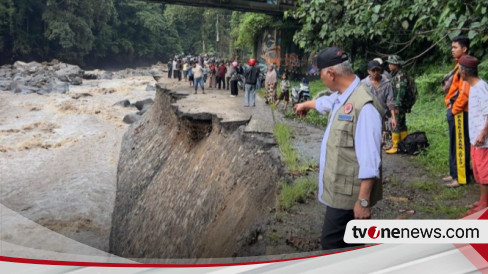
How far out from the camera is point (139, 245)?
3.87 m

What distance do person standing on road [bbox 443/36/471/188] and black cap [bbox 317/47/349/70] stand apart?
5.04 feet

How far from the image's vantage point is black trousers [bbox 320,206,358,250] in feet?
6.35

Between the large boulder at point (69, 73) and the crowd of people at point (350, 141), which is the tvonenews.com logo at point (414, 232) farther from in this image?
the large boulder at point (69, 73)

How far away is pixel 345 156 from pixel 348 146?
50mm

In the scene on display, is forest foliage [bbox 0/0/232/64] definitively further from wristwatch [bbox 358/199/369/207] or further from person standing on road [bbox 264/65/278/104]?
wristwatch [bbox 358/199/369/207]

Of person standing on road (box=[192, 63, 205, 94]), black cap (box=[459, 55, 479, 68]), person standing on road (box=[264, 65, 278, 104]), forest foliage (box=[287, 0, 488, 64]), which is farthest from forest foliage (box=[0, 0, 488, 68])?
person standing on road (box=[192, 63, 205, 94])

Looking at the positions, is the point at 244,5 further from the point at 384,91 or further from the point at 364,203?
the point at 364,203

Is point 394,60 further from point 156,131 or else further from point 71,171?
point 156,131

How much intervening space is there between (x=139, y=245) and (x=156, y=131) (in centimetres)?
630

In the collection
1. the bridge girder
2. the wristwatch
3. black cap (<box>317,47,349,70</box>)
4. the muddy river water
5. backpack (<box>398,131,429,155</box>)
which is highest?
the bridge girder

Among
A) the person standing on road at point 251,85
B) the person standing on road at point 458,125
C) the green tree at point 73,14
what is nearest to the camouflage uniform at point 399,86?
the person standing on road at point 458,125

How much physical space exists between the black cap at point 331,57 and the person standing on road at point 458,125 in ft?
5.04

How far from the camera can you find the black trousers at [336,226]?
194cm

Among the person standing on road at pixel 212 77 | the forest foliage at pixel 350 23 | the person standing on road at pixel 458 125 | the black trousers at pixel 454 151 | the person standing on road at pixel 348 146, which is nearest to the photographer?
the person standing on road at pixel 348 146
